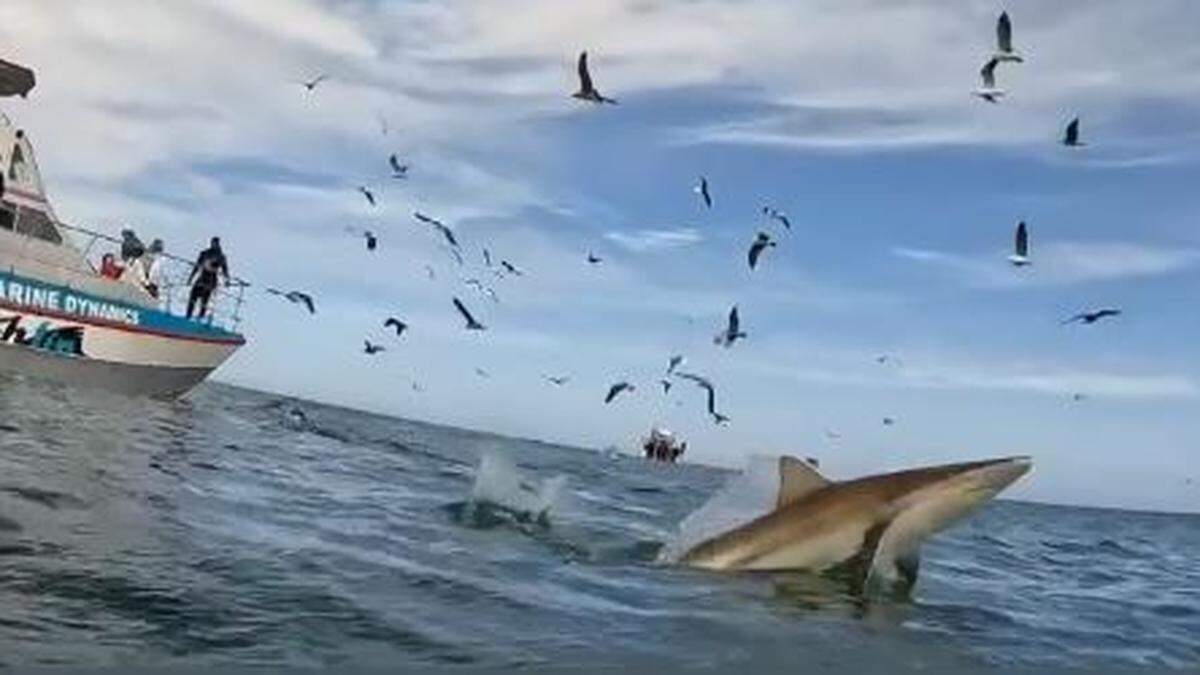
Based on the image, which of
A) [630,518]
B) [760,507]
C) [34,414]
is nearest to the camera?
[760,507]

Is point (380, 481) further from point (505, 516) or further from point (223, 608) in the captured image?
point (223, 608)

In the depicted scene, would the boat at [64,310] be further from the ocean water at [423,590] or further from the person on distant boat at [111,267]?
the ocean water at [423,590]

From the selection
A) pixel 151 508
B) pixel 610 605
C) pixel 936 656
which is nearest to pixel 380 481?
pixel 151 508

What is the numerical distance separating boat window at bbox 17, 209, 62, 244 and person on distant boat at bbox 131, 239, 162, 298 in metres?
2.30

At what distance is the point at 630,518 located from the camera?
17.7 metres

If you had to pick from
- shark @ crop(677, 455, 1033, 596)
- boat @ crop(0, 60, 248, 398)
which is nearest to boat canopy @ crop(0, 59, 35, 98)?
boat @ crop(0, 60, 248, 398)

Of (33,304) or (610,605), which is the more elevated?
(33,304)

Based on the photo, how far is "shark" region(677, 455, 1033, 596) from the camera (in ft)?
34.9

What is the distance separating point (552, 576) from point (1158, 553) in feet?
78.3

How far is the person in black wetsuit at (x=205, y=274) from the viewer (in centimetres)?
3597

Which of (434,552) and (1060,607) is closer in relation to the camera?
(434,552)

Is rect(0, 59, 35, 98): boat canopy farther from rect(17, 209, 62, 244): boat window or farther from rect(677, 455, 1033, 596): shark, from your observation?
rect(677, 455, 1033, 596): shark

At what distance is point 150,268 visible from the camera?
119 feet

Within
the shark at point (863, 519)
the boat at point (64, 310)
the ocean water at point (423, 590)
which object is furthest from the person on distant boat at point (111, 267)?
the shark at point (863, 519)
